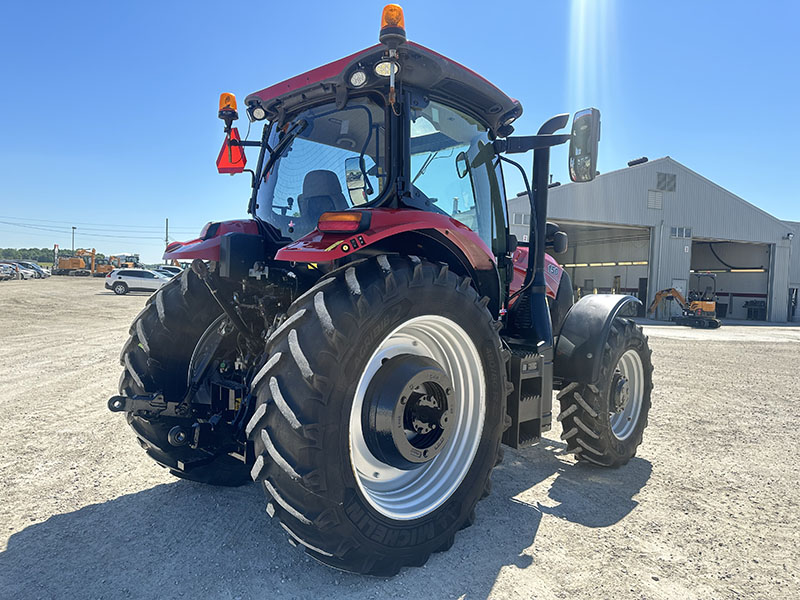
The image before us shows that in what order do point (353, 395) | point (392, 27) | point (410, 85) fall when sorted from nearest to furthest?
point (353, 395) → point (392, 27) → point (410, 85)

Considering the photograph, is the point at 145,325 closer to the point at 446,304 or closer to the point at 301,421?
the point at 301,421

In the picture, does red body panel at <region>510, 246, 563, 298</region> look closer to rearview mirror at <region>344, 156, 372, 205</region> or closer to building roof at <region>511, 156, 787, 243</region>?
rearview mirror at <region>344, 156, 372, 205</region>

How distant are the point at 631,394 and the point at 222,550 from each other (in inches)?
137

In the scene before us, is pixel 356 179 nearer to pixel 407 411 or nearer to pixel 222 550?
pixel 407 411

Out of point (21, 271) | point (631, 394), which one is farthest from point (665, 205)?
point (21, 271)

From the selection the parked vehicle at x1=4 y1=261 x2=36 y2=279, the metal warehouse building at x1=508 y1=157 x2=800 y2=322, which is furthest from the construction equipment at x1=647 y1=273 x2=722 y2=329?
the parked vehicle at x1=4 y1=261 x2=36 y2=279

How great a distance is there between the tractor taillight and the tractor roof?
780mm

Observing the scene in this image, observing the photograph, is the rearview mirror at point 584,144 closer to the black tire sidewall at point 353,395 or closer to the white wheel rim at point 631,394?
the black tire sidewall at point 353,395

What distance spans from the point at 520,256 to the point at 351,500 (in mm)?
2856

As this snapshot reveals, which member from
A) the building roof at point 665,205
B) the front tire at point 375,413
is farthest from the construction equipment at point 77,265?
the front tire at point 375,413

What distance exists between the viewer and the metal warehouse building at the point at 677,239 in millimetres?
25938

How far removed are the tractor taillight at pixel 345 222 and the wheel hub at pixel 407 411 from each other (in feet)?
2.30

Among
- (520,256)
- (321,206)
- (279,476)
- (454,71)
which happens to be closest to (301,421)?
(279,476)

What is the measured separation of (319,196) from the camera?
299 centimetres
